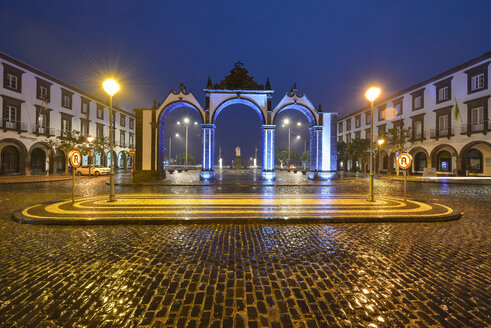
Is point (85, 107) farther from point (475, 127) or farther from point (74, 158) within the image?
point (475, 127)

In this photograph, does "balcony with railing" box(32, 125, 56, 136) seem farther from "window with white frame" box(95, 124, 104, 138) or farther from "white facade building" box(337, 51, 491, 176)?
"white facade building" box(337, 51, 491, 176)


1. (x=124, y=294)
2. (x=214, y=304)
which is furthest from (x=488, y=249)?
(x=124, y=294)

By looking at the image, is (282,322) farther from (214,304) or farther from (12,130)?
(12,130)

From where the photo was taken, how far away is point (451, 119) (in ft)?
85.4

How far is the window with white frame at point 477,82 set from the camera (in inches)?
905

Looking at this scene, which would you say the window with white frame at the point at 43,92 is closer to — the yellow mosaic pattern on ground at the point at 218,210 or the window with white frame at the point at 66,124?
the window with white frame at the point at 66,124

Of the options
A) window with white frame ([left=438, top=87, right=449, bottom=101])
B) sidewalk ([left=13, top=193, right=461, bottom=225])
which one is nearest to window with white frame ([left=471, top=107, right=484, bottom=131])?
window with white frame ([left=438, top=87, right=449, bottom=101])

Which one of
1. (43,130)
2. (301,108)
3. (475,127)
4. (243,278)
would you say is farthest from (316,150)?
(43,130)

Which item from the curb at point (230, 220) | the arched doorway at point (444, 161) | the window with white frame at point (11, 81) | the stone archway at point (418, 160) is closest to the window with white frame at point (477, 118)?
the arched doorway at point (444, 161)

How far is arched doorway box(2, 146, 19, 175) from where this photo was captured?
83.0ft

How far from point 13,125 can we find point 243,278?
→ 3253 centimetres

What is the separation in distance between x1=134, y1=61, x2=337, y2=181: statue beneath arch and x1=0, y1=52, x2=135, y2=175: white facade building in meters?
14.0

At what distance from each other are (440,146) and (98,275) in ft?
115

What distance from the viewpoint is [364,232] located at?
5645 mm
